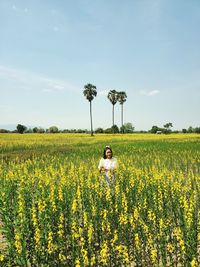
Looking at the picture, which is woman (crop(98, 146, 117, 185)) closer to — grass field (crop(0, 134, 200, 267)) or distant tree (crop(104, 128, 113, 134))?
grass field (crop(0, 134, 200, 267))

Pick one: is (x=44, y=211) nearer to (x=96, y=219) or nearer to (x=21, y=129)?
(x=96, y=219)

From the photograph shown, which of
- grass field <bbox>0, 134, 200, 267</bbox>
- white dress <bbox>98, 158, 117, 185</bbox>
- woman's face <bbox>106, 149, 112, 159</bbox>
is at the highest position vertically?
woman's face <bbox>106, 149, 112, 159</bbox>

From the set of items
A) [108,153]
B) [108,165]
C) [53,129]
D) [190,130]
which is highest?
[53,129]

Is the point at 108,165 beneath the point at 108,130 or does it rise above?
beneath

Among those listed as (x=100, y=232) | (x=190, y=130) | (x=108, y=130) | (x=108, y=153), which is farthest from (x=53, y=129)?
(x=100, y=232)

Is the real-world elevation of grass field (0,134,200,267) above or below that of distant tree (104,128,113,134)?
below

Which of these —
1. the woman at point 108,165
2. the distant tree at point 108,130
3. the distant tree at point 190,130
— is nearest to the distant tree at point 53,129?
the distant tree at point 108,130

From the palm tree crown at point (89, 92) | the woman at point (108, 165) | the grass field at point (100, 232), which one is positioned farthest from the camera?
the palm tree crown at point (89, 92)

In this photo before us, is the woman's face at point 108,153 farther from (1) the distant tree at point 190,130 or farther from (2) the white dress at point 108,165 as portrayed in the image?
(1) the distant tree at point 190,130

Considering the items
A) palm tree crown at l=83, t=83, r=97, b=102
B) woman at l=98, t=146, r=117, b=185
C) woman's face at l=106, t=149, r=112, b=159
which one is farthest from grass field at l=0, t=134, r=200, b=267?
palm tree crown at l=83, t=83, r=97, b=102

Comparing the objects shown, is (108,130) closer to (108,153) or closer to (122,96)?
(122,96)

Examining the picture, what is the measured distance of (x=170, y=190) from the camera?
1043cm

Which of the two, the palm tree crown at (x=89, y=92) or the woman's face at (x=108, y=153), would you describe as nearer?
Result: the woman's face at (x=108, y=153)

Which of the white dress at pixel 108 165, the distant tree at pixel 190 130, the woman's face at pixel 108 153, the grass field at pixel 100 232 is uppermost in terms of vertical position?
the distant tree at pixel 190 130
